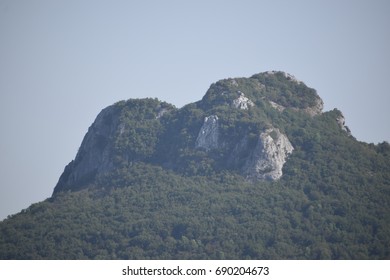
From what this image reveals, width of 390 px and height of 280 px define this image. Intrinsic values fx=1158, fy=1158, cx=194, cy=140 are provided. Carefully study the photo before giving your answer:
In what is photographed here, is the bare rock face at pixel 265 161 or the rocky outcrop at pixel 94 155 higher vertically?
the rocky outcrop at pixel 94 155

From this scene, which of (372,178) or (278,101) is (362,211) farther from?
(278,101)

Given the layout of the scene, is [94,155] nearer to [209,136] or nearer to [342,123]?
[209,136]

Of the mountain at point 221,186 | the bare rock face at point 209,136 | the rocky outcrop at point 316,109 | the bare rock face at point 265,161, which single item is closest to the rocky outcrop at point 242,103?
the mountain at point 221,186

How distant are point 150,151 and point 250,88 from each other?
16.6m

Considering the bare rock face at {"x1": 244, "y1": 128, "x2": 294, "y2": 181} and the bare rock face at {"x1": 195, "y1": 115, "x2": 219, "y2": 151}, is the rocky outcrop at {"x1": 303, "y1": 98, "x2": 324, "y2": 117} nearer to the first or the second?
the bare rock face at {"x1": 244, "y1": 128, "x2": 294, "y2": 181}

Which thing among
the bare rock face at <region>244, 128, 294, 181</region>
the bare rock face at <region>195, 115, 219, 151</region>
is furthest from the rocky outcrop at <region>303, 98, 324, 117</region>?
the bare rock face at <region>195, 115, 219, 151</region>

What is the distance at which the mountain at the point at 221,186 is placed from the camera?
406ft

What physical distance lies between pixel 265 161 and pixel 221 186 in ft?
19.7

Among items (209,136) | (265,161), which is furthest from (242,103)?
(265,161)

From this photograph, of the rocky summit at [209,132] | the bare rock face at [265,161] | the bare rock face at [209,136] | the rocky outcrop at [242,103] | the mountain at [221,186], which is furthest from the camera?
the rocky outcrop at [242,103]

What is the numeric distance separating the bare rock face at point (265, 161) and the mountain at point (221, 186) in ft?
0.55

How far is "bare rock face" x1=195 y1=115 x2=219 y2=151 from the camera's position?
466 feet

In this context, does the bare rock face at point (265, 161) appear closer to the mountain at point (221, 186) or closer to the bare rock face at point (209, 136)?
the mountain at point (221, 186)

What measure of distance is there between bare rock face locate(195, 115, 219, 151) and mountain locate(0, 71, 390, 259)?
0.12 meters
